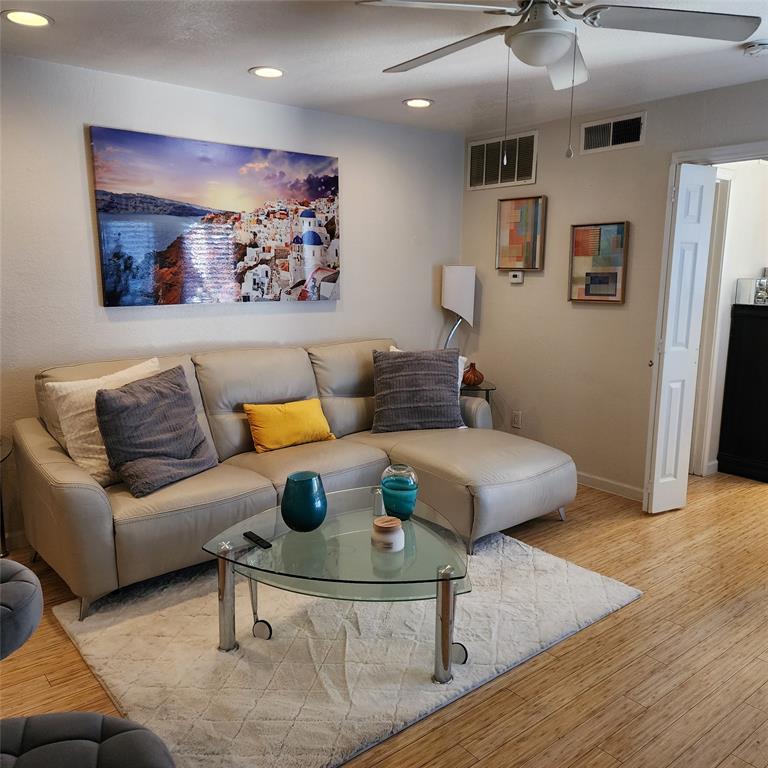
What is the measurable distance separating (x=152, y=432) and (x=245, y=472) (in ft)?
1.55

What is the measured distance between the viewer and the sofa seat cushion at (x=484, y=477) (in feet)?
10.1

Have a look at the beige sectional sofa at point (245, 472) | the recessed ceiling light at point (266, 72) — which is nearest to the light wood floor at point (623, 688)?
the beige sectional sofa at point (245, 472)

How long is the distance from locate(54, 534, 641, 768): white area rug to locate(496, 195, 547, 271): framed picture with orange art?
2.18 metres

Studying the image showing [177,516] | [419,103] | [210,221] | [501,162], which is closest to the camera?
[177,516]

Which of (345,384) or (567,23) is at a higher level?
(567,23)

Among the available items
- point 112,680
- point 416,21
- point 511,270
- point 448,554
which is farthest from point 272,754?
point 511,270

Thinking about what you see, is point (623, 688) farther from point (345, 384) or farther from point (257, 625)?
point (345, 384)

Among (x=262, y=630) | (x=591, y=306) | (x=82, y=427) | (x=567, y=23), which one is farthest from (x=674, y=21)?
(x=82, y=427)

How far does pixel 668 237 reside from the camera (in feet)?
11.5

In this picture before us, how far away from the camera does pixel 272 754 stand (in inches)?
73.2

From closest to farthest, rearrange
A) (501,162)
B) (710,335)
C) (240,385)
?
(240,385) < (710,335) < (501,162)

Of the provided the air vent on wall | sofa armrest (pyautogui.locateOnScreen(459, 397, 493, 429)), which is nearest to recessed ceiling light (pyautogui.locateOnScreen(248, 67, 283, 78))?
the air vent on wall

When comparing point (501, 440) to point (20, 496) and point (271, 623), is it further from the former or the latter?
point (20, 496)

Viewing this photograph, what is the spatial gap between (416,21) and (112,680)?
104 inches
